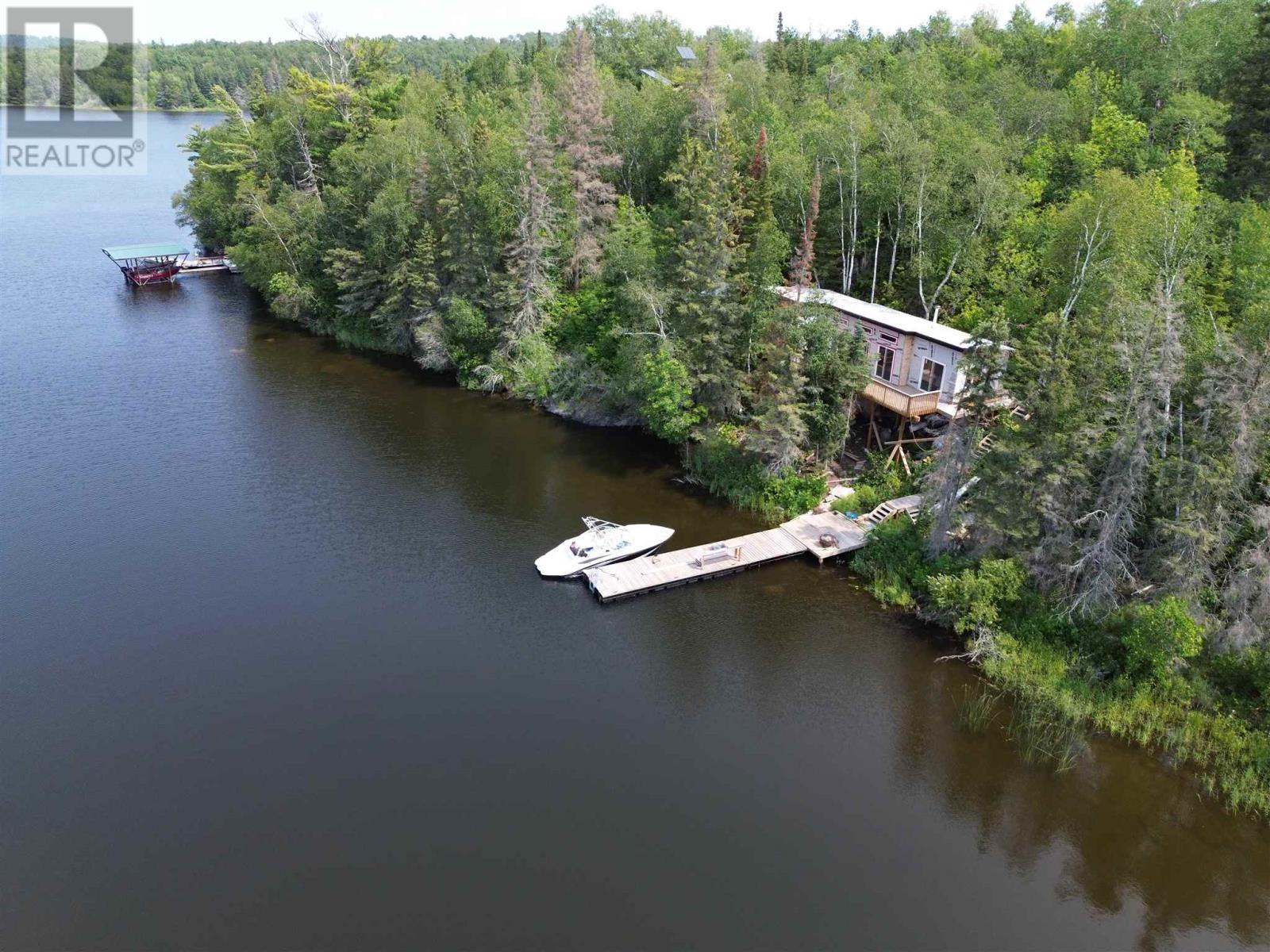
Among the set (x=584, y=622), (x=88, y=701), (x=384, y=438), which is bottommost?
(x=88, y=701)

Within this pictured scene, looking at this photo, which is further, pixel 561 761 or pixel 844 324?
pixel 844 324

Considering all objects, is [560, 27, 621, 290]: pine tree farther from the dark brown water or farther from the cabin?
the dark brown water

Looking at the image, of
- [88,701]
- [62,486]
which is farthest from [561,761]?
[62,486]

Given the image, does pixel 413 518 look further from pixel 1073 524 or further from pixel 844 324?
pixel 1073 524

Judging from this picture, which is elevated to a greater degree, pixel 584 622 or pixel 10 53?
pixel 10 53

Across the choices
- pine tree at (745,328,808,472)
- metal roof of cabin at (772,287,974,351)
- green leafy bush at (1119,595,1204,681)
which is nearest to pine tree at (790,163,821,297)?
metal roof of cabin at (772,287,974,351)
